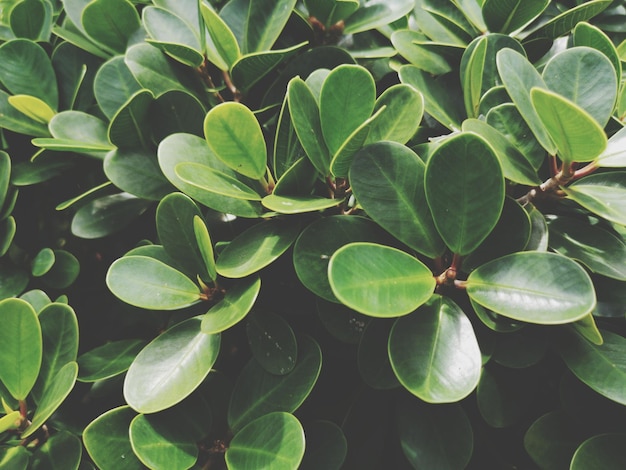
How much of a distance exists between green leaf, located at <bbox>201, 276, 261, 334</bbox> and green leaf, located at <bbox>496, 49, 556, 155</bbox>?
497mm

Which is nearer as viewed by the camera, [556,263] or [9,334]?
[556,263]

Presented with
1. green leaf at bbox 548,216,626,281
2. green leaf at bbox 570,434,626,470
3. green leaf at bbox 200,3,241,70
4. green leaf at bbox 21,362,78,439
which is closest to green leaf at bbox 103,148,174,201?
green leaf at bbox 200,3,241,70

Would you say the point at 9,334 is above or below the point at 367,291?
below

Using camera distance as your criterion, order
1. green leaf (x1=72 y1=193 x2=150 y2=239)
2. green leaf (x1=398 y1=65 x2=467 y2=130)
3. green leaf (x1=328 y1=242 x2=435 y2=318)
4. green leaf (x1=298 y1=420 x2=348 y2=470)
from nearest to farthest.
Result: green leaf (x1=328 y1=242 x2=435 y2=318), green leaf (x1=298 y1=420 x2=348 y2=470), green leaf (x1=398 y1=65 x2=467 y2=130), green leaf (x1=72 y1=193 x2=150 y2=239)

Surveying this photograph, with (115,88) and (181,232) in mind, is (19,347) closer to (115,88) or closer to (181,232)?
(181,232)

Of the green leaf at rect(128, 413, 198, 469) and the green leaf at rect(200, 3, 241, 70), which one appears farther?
the green leaf at rect(200, 3, 241, 70)

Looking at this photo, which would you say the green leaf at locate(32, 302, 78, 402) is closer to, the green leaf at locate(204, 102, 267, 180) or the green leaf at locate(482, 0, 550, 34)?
the green leaf at locate(204, 102, 267, 180)

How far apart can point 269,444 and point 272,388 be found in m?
0.10

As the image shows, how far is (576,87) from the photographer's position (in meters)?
0.78

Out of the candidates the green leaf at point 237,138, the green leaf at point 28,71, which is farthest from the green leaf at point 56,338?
the green leaf at point 28,71

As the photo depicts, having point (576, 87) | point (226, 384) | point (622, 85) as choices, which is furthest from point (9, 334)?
point (622, 85)

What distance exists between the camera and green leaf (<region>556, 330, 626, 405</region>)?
0.73 meters

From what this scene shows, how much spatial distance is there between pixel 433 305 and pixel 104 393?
0.66 meters

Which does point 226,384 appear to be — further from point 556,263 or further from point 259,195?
point 556,263
